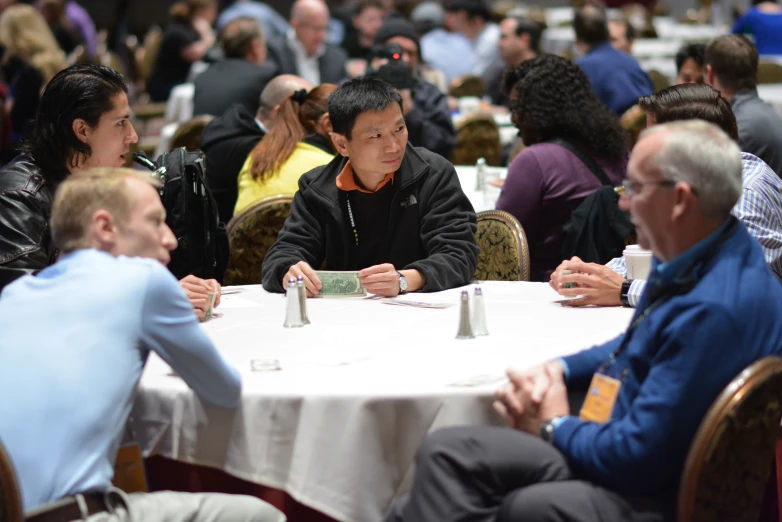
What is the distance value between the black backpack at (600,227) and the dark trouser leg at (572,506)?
6.30 feet

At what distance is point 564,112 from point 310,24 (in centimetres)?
486

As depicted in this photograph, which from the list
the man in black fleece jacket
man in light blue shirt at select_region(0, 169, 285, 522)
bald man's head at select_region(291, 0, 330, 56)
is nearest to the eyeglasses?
man in light blue shirt at select_region(0, 169, 285, 522)

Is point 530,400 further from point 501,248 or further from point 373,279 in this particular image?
point 501,248

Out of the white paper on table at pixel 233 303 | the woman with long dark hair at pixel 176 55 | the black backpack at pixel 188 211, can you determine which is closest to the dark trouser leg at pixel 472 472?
the white paper on table at pixel 233 303

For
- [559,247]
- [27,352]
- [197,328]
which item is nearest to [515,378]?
[197,328]

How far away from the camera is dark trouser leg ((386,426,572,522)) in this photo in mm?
2123

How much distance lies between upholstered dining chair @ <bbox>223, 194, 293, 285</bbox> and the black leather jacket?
859mm

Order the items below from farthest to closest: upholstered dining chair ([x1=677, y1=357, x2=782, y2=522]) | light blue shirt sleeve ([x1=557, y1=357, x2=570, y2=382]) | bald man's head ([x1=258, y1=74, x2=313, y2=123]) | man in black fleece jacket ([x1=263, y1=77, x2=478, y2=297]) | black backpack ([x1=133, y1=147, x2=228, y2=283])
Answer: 1. bald man's head ([x1=258, y1=74, x2=313, y2=123])
2. black backpack ([x1=133, y1=147, x2=228, y2=283])
3. man in black fleece jacket ([x1=263, y1=77, x2=478, y2=297])
4. light blue shirt sleeve ([x1=557, y1=357, x2=570, y2=382])
5. upholstered dining chair ([x1=677, y1=357, x2=782, y2=522])

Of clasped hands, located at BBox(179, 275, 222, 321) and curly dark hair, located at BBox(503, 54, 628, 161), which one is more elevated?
curly dark hair, located at BBox(503, 54, 628, 161)

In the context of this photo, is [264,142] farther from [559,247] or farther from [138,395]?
[138,395]

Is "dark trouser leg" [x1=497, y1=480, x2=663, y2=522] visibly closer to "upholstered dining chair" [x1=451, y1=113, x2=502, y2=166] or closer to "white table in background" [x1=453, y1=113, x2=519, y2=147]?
"upholstered dining chair" [x1=451, y1=113, x2=502, y2=166]

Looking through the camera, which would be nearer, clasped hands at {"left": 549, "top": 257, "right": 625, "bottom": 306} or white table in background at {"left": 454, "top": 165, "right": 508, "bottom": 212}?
clasped hands at {"left": 549, "top": 257, "right": 625, "bottom": 306}

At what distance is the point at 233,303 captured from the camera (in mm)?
3250

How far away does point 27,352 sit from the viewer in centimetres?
217
